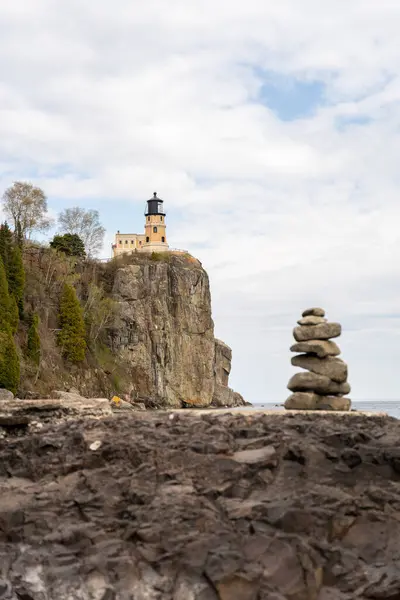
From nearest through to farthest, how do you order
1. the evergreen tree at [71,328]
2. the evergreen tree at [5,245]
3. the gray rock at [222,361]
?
the evergreen tree at [5,245] → the evergreen tree at [71,328] → the gray rock at [222,361]

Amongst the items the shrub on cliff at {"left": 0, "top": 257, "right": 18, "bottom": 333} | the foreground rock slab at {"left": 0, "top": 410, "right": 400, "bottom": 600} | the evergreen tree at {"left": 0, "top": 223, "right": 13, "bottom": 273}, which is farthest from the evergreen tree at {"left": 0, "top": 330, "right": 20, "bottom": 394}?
the foreground rock slab at {"left": 0, "top": 410, "right": 400, "bottom": 600}

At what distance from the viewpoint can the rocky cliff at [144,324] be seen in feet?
226

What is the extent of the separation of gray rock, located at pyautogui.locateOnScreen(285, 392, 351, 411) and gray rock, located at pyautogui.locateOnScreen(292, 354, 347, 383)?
0.61 m

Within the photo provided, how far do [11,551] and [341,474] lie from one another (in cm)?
371

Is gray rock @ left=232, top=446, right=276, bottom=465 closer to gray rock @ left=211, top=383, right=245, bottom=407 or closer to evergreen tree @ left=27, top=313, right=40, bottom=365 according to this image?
evergreen tree @ left=27, top=313, right=40, bottom=365

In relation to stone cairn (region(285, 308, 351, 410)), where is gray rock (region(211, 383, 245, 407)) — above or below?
above

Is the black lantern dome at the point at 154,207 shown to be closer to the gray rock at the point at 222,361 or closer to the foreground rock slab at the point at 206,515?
the gray rock at the point at 222,361

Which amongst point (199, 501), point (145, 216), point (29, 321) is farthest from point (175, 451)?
point (145, 216)

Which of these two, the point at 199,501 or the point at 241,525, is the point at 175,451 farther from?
the point at 241,525

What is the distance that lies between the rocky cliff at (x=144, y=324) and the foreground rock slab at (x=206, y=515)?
184 feet

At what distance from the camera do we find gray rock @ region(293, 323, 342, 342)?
22.0 meters

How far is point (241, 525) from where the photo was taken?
24.7 feet

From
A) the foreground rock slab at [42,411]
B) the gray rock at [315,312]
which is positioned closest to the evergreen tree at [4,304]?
the gray rock at [315,312]

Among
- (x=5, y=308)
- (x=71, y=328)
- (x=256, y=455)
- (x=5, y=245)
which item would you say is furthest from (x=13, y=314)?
(x=256, y=455)
